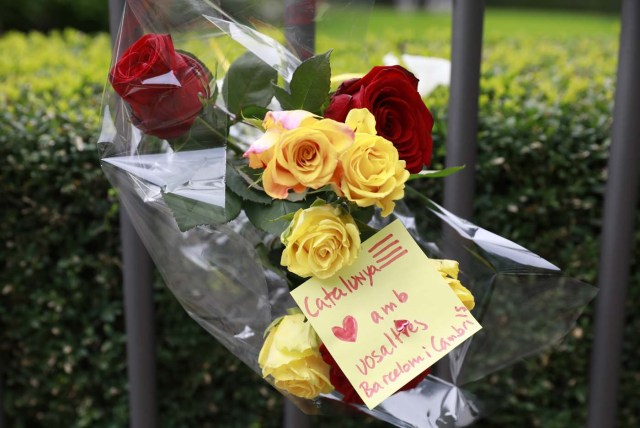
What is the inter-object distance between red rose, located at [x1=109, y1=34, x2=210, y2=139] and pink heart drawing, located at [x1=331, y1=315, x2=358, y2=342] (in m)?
0.34

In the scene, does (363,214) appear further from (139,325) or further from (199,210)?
(139,325)

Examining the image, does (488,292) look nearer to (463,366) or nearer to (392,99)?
(463,366)

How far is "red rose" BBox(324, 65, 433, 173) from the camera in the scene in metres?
0.91

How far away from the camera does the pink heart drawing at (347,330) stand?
904 millimetres

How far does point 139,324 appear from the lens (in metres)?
1.34

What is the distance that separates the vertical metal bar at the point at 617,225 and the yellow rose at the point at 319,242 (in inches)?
25.0

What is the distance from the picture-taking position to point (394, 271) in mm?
931

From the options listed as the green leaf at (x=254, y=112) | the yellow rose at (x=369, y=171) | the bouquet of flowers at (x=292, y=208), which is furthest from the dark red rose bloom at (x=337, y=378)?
the green leaf at (x=254, y=112)

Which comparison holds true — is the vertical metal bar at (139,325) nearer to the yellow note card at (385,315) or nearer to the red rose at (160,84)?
the red rose at (160,84)

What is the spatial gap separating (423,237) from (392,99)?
0.86ft

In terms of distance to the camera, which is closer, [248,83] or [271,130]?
[271,130]

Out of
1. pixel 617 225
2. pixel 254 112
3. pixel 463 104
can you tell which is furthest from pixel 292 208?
pixel 617 225

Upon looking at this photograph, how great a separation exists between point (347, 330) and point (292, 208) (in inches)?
6.7

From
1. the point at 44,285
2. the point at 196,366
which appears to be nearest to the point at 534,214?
the point at 196,366
